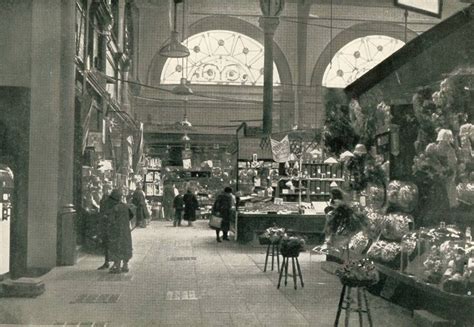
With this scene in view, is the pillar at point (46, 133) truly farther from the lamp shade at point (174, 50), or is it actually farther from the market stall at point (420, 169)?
the market stall at point (420, 169)

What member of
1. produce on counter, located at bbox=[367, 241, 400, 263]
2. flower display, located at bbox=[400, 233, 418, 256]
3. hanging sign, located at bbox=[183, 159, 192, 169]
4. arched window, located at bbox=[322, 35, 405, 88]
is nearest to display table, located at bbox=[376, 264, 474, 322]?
produce on counter, located at bbox=[367, 241, 400, 263]

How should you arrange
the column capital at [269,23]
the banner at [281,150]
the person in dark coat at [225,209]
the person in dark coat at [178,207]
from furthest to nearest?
the person in dark coat at [178,207] → the column capital at [269,23] → the banner at [281,150] → the person in dark coat at [225,209]

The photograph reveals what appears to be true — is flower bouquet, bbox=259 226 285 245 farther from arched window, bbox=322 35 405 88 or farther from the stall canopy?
arched window, bbox=322 35 405 88

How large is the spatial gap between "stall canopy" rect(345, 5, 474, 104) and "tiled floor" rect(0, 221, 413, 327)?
2574mm

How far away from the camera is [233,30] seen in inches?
848

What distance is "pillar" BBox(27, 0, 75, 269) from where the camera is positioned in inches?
372

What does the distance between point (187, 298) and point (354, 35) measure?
15.9m

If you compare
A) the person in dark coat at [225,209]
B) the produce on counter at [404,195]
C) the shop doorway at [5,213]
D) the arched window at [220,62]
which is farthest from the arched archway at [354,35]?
the shop doorway at [5,213]

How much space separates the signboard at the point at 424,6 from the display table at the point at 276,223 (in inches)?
328

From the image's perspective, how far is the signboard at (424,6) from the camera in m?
5.85

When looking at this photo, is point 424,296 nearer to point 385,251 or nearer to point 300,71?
point 385,251

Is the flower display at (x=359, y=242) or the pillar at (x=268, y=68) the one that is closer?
the flower display at (x=359, y=242)

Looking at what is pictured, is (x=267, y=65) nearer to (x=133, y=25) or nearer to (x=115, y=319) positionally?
(x=133, y=25)

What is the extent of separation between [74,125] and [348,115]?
183 inches
